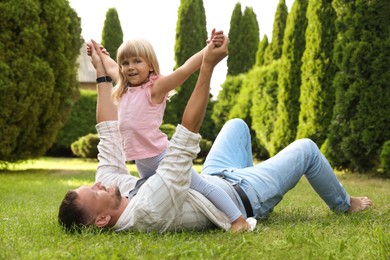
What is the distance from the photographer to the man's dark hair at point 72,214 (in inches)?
128

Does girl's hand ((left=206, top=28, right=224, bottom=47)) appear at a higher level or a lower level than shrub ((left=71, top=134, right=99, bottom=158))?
higher

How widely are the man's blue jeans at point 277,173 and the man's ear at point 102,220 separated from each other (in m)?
0.92

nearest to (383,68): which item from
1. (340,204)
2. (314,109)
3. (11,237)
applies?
(314,109)

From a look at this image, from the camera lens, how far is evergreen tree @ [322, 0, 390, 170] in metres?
10.2

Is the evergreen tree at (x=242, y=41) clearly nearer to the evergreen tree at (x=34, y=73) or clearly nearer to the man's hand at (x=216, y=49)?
the evergreen tree at (x=34, y=73)

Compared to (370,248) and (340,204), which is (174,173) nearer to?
(370,248)

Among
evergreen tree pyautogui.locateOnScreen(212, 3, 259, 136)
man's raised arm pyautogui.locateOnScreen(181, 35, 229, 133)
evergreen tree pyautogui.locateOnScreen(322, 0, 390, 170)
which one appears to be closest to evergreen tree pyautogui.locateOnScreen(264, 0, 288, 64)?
Result: evergreen tree pyautogui.locateOnScreen(212, 3, 259, 136)

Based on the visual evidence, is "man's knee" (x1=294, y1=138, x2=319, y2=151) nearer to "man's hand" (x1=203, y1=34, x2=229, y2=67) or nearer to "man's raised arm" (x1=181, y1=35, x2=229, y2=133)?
"man's raised arm" (x1=181, y1=35, x2=229, y2=133)

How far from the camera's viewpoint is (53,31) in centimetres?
1238

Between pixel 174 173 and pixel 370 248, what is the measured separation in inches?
44.8

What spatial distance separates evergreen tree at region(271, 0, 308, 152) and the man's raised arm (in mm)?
10858

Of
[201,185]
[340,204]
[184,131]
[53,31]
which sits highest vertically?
[53,31]

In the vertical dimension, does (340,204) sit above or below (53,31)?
below

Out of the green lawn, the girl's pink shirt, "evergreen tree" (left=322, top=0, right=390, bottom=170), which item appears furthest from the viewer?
"evergreen tree" (left=322, top=0, right=390, bottom=170)
